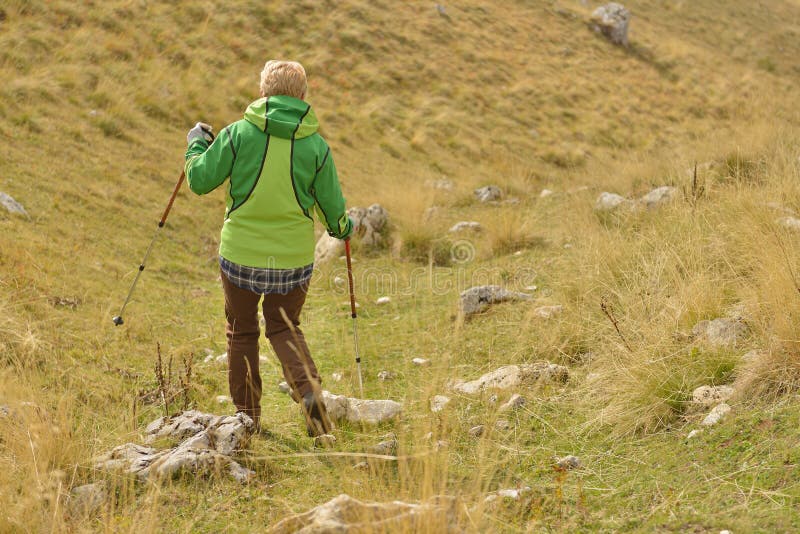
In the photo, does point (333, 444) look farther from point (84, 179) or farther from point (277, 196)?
point (84, 179)

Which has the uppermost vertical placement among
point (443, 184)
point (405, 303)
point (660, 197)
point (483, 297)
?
point (660, 197)

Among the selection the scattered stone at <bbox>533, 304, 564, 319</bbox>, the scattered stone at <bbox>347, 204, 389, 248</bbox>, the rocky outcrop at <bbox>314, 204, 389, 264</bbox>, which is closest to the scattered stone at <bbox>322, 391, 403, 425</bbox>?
the scattered stone at <bbox>533, 304, 564, 319</bbox>

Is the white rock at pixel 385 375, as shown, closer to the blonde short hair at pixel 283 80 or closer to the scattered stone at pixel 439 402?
the scattered stone at pixel 439 402

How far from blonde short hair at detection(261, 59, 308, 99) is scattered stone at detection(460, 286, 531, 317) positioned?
2650 millimetres

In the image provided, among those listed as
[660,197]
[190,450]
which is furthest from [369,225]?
[190,450]

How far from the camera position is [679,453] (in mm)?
3232

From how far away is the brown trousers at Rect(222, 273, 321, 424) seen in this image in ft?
13.1

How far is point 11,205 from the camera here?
7.12 m

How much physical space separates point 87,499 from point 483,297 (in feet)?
12.1

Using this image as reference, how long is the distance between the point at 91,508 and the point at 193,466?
0.47m

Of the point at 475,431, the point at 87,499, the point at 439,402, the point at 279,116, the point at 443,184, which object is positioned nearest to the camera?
the point at 87,499

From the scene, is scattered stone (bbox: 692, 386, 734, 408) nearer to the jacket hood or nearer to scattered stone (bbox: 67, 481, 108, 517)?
the jacket hood

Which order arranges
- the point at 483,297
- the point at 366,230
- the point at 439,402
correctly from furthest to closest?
the point at 366,230
the point at 483,297
the point at 439,402

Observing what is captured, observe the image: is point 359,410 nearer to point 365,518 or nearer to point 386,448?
point 386,448
